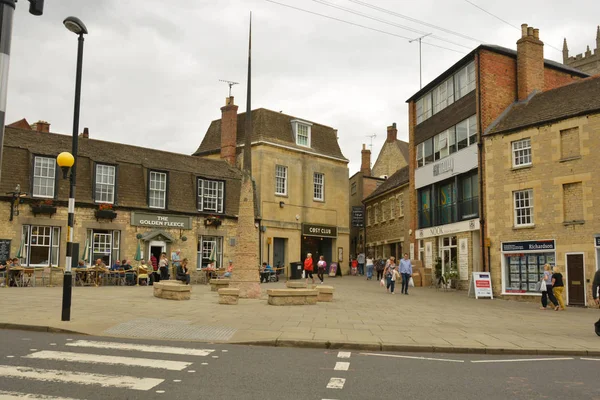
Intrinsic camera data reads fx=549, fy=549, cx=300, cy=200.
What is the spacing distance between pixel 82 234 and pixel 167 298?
37.9 feet

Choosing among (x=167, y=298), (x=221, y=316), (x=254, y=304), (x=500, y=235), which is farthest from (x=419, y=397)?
(x=500, y=235)

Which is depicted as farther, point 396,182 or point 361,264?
point 361,264

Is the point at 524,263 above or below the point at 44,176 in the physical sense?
below

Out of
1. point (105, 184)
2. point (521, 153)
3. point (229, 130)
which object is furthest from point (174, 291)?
point (229, 130)

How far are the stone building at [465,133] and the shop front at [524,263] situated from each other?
1.12 meters

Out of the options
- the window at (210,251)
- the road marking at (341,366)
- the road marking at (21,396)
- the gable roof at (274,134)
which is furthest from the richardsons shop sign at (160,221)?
the road marking at (21,396)

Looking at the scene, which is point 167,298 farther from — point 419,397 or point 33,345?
point 419,397

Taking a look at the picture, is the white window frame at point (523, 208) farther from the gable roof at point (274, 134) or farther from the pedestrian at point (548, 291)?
the gable roof at point (274, 134)

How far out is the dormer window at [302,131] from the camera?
39.0 metres

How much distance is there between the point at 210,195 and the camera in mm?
32688

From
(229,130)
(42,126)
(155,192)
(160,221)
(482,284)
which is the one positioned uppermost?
(229,130)

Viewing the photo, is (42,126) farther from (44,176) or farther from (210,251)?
(210,251)

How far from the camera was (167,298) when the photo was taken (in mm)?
17484

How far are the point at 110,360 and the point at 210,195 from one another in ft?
81.9
